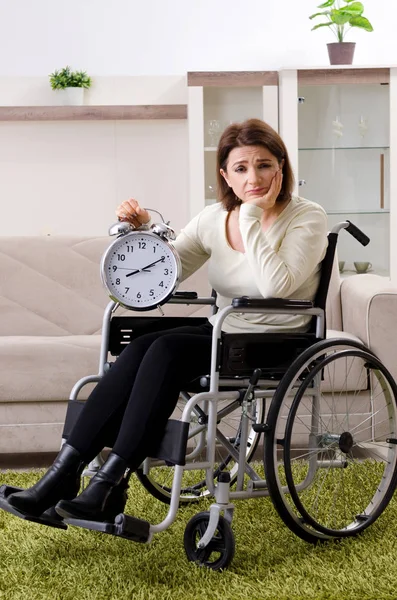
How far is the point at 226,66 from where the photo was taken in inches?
193

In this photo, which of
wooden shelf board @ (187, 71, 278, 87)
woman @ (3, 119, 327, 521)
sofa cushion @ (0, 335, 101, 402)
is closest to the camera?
woman @ (3, 119, 327, 521)

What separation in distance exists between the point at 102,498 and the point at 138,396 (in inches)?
8.7

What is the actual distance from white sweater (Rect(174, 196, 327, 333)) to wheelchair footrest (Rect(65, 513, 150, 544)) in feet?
1.92

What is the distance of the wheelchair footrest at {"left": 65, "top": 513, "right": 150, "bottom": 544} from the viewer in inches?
70.1

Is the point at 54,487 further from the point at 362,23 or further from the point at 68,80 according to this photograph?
the point at 362,23

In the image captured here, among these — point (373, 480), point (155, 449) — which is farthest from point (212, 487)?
point (373, 480)

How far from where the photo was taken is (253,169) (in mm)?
2213

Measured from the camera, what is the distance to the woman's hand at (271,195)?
218 cm

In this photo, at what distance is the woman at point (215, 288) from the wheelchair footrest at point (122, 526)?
30mm

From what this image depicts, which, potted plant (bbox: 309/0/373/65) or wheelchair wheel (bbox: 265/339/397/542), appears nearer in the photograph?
wheelchair wheel (bbox: 265/339/397/542)

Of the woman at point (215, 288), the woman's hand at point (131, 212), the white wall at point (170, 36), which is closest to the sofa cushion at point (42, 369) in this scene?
the woman at point (215, 288)

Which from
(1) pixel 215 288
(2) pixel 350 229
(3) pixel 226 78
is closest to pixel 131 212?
(1) pixel 215 288

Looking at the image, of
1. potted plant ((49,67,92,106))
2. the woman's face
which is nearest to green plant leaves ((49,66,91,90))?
potted plant ((49,67,92,106))

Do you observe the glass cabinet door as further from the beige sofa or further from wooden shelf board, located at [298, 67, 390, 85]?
the beige sofa
